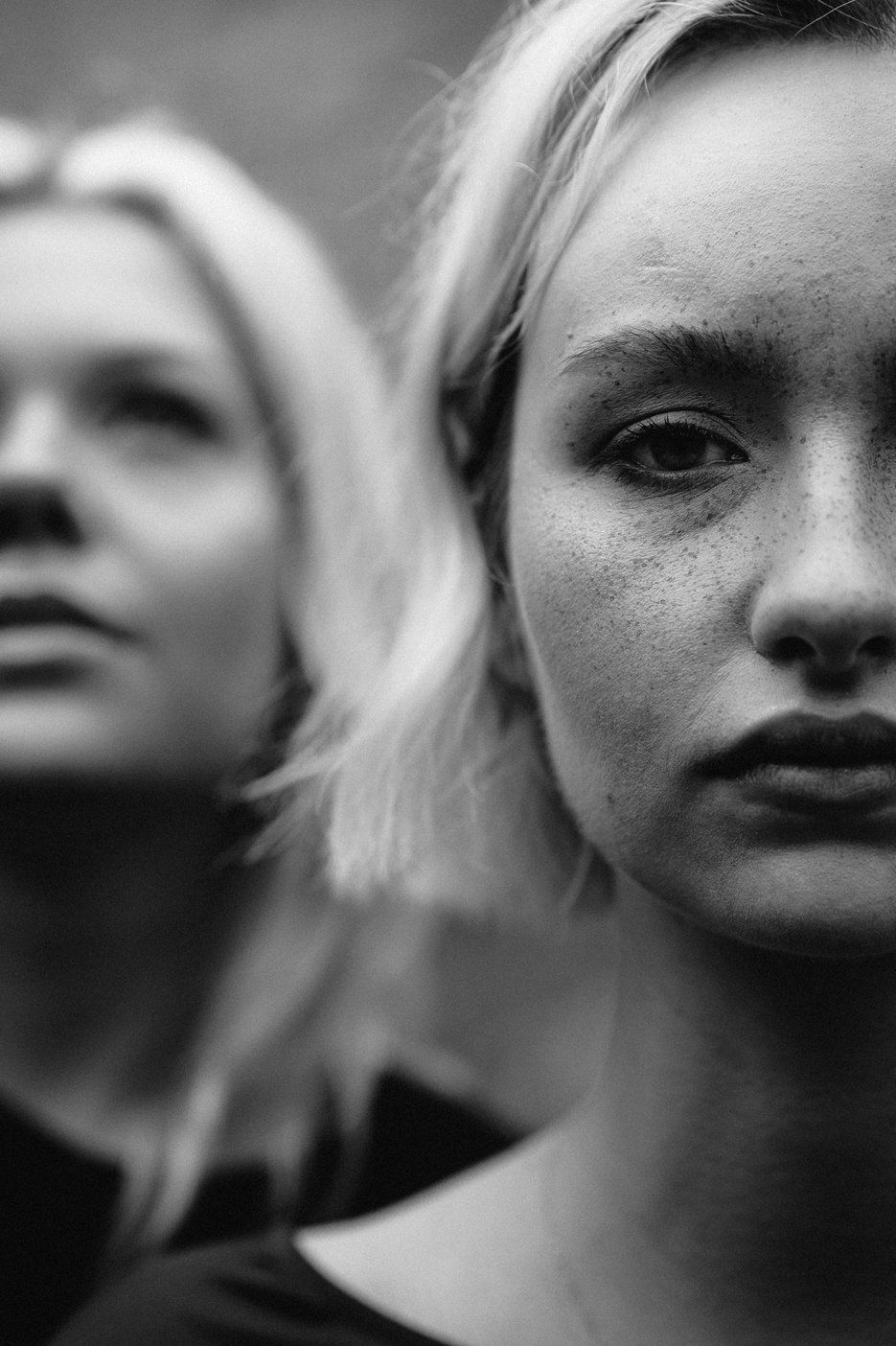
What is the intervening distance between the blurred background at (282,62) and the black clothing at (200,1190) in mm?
1809

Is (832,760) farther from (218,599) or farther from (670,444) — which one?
(218,599)

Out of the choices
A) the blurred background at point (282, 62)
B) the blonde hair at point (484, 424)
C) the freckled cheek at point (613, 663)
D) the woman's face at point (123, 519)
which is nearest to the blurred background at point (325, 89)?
the blurred background at point (282, 62)

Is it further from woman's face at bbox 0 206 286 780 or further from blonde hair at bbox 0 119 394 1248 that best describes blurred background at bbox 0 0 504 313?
woman's face at bbox 0 206 286 780

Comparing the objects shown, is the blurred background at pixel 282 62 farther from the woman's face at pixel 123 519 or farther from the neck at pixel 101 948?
the neck at pixel 101 948

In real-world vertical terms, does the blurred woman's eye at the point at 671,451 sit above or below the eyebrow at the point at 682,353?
below

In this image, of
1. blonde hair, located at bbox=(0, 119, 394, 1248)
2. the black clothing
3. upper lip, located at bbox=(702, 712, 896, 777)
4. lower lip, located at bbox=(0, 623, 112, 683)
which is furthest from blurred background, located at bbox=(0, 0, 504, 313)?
upper lip, located at bbox=(702, 712, 896, 777)

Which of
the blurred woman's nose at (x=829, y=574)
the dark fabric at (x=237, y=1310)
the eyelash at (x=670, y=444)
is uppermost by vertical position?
the eyelash at (x=670, y=444)

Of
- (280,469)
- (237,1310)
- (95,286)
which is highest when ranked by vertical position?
(95,286)

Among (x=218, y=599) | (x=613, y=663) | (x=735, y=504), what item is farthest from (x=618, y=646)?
(x=218, y=599)

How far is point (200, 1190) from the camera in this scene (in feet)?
7.00

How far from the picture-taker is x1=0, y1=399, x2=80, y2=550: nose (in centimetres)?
206

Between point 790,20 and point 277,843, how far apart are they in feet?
5.15

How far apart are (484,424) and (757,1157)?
2.50 feet

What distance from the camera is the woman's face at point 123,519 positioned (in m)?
2.08
